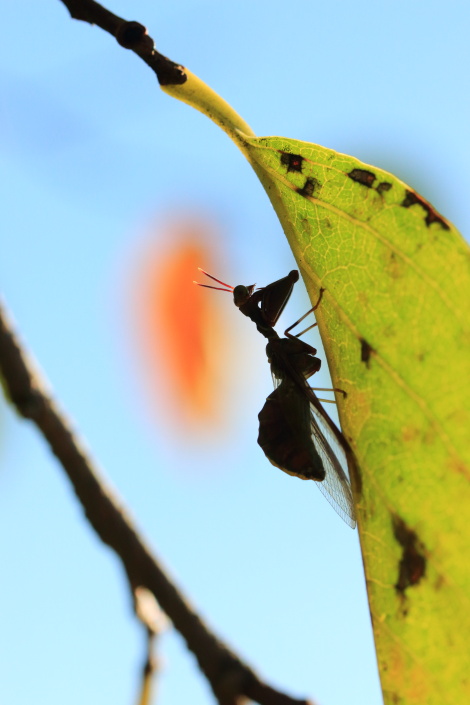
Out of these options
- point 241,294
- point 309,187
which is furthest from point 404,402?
point 241,294

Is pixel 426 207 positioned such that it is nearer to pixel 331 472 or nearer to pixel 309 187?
pixel 309 187

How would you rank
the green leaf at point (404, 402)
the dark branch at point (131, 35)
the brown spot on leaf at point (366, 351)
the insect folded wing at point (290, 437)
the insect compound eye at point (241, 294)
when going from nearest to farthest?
the green leaf at point (404, 402) < the brown spot on leaf at point (366, 351) < the dark branch at point (131, 35) < the insect folded wing at point (290, 437) < the insect compound eye at point (241, 294)

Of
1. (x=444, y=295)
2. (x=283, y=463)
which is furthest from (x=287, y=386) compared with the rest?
(x=444, y=295)

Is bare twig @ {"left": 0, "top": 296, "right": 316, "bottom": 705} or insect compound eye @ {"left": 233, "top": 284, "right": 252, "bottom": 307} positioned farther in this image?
insect compound eye @ {"left": 233, "top": 284, "right": 252, "bottom": 307}

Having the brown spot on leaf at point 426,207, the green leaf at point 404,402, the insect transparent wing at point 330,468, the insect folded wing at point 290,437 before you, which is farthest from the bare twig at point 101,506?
the brown spot on leaf at point 426,207

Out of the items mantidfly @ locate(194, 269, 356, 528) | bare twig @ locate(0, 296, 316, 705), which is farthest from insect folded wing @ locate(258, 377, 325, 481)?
bare twig @ locate(0, 296, 316, 705)

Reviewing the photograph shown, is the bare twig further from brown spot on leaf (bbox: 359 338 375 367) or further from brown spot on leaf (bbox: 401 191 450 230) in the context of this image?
brown spot on leaf (bbox: 401 191 450 230)

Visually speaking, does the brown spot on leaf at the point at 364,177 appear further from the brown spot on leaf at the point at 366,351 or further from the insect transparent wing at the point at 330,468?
the insect transparent wing at the point at 330,468
